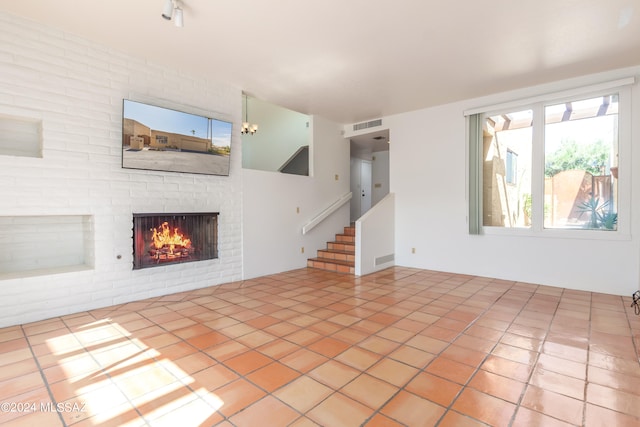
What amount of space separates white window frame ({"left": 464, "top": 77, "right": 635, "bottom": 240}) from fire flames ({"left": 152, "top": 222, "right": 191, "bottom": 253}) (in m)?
4.65

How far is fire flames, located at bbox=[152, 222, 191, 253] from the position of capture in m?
3.98

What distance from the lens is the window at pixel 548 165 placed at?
4.24 meters

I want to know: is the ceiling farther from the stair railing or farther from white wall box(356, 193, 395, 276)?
the stair railing

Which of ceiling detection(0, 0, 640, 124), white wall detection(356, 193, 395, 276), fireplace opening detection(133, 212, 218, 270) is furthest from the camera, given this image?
white wall detection(356, 193, 395, 276)

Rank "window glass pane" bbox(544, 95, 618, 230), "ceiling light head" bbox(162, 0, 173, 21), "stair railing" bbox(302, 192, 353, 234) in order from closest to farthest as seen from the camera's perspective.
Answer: "ceiling light head" bbox(162, 0, 173, 21), "window glass pane" bbox(544, 95, 618, 230), "stair railing" bbox(302, 192, 353, 234)

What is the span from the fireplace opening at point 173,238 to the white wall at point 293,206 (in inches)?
24.5

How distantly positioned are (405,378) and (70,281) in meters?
3.56

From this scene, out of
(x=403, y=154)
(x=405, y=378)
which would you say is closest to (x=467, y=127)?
(x=403, y=154)

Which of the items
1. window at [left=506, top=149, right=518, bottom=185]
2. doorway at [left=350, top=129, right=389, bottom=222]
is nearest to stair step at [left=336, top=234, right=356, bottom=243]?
doorway at [left=350, top=129, right=389, bottom=222]

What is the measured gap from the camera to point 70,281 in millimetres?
3309

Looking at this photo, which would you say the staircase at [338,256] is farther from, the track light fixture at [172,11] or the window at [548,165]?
the track light fixture at [172,11]

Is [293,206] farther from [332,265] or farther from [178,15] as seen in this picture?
[178,15]

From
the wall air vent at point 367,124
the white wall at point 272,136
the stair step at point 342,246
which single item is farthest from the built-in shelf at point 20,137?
the wall air vent at point 367,124

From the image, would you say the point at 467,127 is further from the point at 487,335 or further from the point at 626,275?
the point at 487,335
